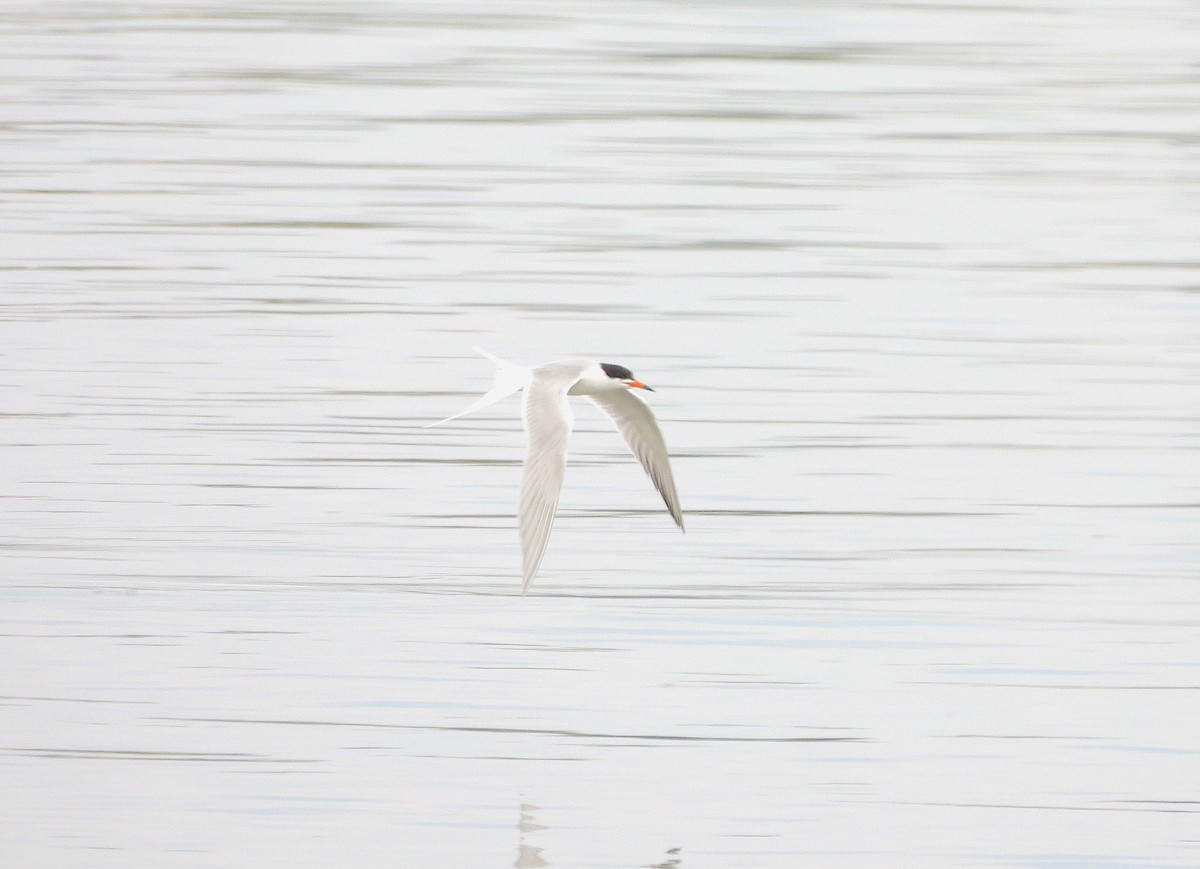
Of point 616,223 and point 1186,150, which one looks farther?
point 1186,150

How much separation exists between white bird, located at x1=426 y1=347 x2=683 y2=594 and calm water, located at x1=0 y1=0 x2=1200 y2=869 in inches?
16.2

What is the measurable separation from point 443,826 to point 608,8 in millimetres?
14800

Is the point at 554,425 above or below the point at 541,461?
above

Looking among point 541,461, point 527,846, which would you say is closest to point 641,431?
point 541,461

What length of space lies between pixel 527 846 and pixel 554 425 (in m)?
1.49

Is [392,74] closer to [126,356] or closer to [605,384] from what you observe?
[126,356]

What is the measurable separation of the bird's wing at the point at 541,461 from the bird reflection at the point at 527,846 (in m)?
0.59

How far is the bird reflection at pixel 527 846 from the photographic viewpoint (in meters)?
5.57

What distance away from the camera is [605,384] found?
24.0 ft

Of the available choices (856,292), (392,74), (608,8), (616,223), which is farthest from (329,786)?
(608,8)

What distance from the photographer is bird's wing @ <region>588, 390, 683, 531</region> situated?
7.32m

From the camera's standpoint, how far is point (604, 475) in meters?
8.88

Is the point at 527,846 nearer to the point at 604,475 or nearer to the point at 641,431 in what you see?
the point at 641,431

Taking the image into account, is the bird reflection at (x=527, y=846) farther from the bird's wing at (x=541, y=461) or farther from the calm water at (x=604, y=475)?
the bird's wing at (x=541, y=461)
